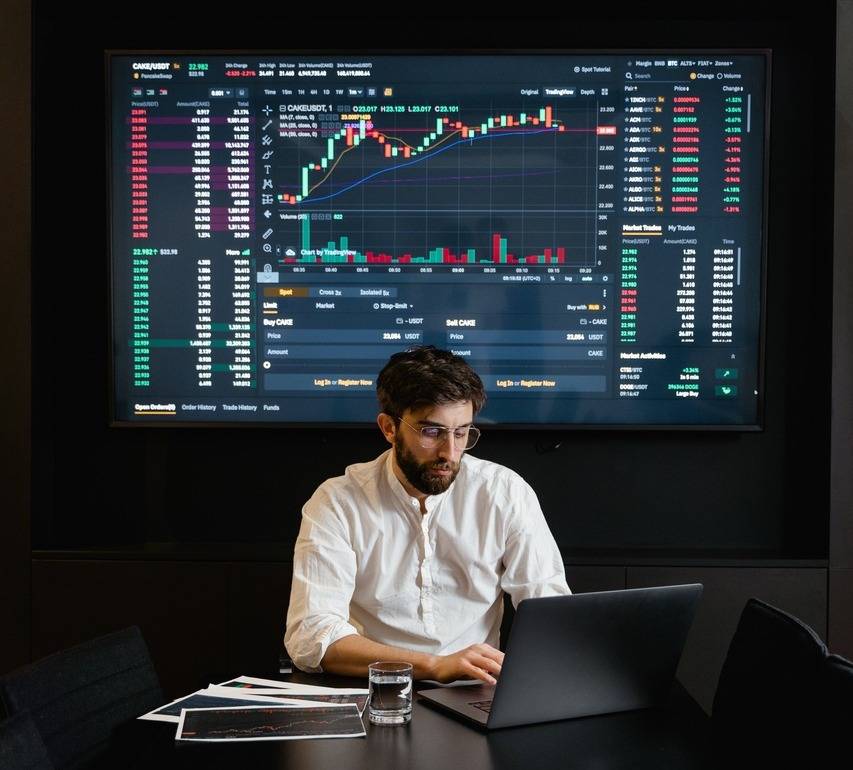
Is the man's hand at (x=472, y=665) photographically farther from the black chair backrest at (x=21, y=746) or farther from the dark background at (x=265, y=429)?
the dark background at (x=265, y=429)

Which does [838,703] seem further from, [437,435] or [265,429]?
[265,429]

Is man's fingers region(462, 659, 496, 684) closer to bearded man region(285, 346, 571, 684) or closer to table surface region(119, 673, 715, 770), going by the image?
table surface region(119, 673, 715, 770)

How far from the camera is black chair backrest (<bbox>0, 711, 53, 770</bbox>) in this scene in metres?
1.30

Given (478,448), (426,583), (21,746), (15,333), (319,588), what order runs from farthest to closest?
(478,448), (15,333), (426,583), (319,588), (21,746)

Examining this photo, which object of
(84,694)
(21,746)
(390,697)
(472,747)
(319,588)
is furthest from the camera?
(319,588)

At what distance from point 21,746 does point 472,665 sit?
81cm

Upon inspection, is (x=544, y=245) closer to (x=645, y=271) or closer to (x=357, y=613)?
(x=645, y=271)

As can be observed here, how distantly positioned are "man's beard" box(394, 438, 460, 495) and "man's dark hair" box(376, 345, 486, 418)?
0.12m

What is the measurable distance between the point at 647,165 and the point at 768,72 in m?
0.49

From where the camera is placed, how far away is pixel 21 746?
4.38ft

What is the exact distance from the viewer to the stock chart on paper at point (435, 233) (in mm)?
3242

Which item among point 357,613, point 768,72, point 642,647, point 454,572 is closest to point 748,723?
→ point 642,647

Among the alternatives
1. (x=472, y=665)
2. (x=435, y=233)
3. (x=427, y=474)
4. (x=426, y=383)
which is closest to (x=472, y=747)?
(x=472, y=665)

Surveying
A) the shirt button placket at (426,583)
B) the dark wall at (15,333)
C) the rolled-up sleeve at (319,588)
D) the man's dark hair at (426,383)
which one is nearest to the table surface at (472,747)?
the rolled-up sleeve at (319,588)
